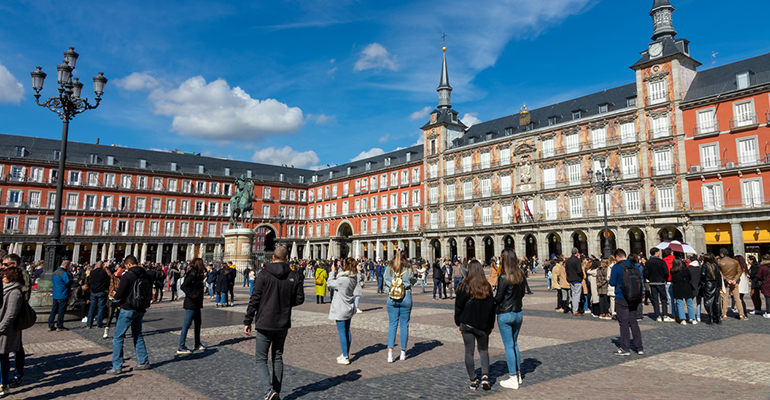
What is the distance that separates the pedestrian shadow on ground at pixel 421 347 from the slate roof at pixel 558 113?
37.9 metres

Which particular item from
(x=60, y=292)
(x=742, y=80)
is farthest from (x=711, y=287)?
(x=742, y=80)

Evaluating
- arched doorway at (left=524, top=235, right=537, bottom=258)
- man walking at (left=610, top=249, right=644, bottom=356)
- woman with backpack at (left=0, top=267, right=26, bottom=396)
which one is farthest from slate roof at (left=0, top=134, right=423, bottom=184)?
woman with backpack at (left=0, top=267, right=26, bottom=396)

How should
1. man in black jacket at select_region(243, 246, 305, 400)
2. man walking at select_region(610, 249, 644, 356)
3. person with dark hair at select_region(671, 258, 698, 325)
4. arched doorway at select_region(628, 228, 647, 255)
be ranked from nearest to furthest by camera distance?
man in black jacket at select_region(243, 246, 305, 400) < man walking at select_region(610, 249, 644, 356) < person with dark hair at select_region(671, 258, 698, 325) < arched doorway at select_region(628, 228, 647, 255)

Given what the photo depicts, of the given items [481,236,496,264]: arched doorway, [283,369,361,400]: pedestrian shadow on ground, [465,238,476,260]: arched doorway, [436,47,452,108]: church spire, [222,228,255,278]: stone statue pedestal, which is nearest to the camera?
[283,369,361,400]: pedestrian shadow on ground

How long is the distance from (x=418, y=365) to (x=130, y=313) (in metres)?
4.28

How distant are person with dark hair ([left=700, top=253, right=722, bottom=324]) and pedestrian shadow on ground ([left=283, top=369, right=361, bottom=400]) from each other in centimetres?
915

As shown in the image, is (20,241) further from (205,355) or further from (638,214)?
(638,214)

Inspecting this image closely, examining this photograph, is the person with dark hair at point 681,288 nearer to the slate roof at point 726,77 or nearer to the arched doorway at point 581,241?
the slate roof at point 726,77

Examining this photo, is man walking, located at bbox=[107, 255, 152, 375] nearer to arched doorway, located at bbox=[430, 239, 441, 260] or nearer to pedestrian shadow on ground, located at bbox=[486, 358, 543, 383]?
pedestrian shadow on ground, located at bbox=[486, 358, 543, 383]

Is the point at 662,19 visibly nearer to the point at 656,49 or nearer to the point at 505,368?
the point at 656,49

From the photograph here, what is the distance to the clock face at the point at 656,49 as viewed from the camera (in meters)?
37.2

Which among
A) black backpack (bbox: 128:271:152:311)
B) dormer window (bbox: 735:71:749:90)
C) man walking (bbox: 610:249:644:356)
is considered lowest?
man walking (bbox: 610:249:644:356)

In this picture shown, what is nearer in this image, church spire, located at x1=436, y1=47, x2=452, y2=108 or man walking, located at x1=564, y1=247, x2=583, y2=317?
man walking, located at x1=564, y1=247, x2=583, y2=317

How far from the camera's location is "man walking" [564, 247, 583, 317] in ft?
40.7
